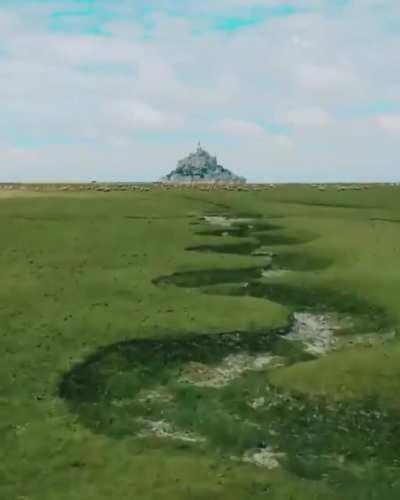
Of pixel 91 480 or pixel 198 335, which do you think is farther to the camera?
pixel 198 335

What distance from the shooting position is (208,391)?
1321 inches

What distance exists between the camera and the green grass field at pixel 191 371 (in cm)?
2538

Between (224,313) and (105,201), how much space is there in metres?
74.2

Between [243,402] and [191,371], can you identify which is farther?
[191,371]

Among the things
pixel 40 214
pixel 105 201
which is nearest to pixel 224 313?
pixel 40 214

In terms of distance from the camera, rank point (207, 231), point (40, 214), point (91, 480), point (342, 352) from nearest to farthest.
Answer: point (91, 480), point (342, 352), point (207, 231), point (40, 214)

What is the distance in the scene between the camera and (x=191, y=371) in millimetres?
36500

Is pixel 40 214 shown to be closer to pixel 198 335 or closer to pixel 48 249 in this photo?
pixel 48 249

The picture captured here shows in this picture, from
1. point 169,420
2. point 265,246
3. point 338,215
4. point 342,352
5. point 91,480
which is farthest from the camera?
point 338,215

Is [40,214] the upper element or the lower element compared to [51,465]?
upper

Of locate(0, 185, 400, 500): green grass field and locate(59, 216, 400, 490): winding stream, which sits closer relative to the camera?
locate(0, 185, 400, 500): green grass field

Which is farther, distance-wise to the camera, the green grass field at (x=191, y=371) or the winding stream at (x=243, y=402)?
the winding stream at (x=243, y=402)

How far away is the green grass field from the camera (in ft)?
83.3

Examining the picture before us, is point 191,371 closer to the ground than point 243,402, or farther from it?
farther from it
